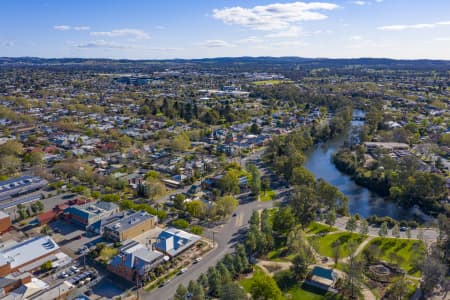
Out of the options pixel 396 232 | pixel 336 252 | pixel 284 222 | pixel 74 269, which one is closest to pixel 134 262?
pixel 74 269

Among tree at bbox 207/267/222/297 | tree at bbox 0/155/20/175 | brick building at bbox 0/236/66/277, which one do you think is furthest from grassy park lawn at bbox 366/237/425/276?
tree at bbox 0/155/20/175

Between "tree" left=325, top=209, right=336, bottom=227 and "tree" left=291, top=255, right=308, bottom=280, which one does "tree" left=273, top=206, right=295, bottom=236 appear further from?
"tree" left=291, top=255, right=308, bottom=280

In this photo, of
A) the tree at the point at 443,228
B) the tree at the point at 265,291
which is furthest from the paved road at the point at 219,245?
the tree at the point at 443,228

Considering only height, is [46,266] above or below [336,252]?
below

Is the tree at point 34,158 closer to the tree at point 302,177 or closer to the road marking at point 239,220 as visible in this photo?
the road marking at point 239,220

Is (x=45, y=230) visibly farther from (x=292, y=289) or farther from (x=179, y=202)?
(x=292, y=289)

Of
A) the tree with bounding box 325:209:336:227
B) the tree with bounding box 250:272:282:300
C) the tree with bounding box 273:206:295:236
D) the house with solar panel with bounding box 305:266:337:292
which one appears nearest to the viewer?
the tree with bounding box 250:272:282:300

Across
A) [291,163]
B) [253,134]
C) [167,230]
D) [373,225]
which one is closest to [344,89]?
[253,134]

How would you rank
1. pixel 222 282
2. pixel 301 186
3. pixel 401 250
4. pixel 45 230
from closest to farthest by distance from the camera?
pixel 222 282 → pixel 401 250 → pixel 45 230 → pixel 301 186
